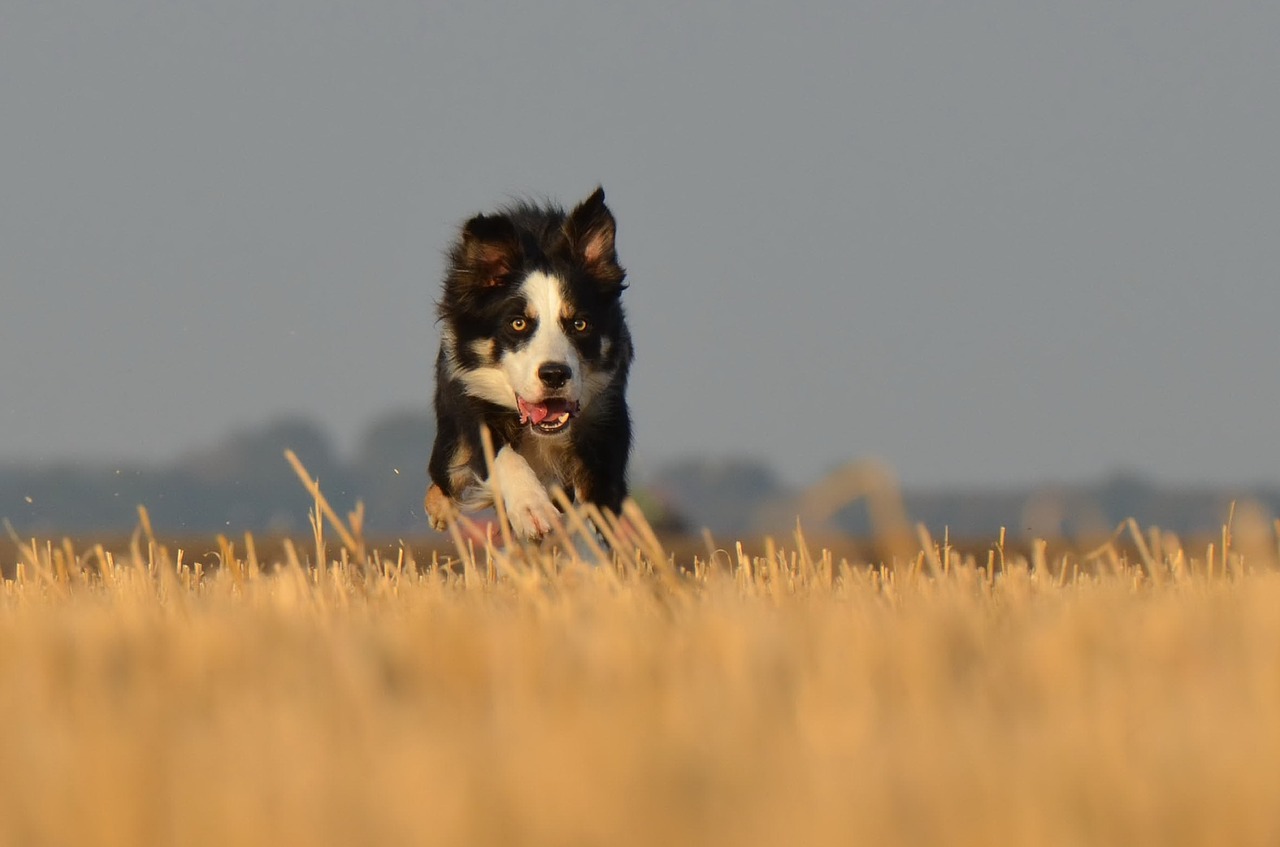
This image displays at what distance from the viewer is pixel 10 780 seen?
2.03 metres

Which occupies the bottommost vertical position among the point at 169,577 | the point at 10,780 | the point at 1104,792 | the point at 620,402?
the point at 1104,792

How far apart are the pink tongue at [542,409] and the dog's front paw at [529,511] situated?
1.64 ft

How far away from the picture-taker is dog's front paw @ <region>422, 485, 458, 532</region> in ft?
24.6

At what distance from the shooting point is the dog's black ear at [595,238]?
7203mm

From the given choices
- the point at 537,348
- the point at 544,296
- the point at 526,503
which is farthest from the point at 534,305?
the point at 526,503

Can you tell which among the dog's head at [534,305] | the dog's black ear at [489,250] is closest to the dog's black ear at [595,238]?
the dog's head at [534,305]

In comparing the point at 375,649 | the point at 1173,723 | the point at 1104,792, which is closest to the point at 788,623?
the point at 375,649

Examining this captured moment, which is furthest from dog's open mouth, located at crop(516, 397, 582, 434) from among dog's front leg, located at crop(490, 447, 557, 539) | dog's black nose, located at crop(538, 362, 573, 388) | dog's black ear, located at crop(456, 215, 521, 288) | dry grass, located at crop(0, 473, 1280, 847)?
dry grass, located at crop(0, 473, 1280, 847)

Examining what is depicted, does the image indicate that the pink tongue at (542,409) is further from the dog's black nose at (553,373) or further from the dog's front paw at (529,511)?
the dog's front paw at (529,511)

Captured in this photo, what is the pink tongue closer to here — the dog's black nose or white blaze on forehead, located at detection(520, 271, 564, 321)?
the dog's black nose

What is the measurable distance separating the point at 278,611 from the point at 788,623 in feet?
4.40

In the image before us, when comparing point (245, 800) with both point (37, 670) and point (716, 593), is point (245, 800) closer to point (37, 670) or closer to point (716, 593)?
point (37, 670)

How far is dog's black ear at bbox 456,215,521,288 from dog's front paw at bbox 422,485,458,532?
3.45ft

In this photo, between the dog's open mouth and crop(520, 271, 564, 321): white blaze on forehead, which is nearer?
the dog's open mouth
